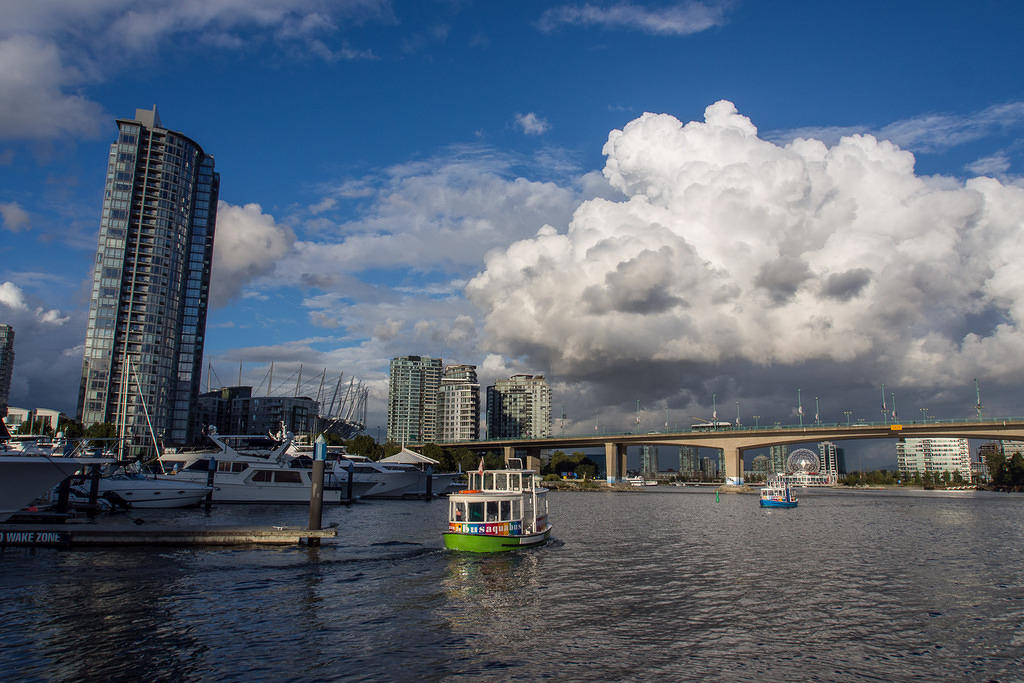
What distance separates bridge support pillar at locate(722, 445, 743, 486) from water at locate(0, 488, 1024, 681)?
123544mm

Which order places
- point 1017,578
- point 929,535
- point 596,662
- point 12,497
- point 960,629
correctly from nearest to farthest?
point 596,662
point 960,629
point 1017,578
point 12,497
point 929,535

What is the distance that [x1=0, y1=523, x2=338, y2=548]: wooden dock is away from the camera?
4069 centimetres

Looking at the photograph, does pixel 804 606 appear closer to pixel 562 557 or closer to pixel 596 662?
pixel 596 662

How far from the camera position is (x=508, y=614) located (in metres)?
27.1

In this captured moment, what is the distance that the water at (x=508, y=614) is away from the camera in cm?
2034

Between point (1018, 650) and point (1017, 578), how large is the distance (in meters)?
18.3

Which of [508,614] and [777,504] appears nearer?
[508,614]

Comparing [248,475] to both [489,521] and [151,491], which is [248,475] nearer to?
[151,491]

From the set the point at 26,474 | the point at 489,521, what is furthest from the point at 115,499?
the point at 489,521

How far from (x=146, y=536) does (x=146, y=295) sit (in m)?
142

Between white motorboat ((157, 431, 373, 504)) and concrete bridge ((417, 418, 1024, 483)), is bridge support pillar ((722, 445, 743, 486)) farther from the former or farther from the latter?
white motorboat ((157, 431, 373, 504))

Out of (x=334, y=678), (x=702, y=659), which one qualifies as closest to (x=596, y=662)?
(x=702, y=659)

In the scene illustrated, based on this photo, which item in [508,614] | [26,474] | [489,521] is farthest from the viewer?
[26,474]

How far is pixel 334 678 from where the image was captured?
1889cm
